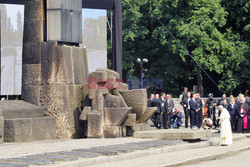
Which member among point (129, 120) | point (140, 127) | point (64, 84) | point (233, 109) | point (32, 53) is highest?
point (32, 53)

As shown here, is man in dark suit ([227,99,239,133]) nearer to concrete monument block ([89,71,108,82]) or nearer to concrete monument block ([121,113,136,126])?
concrete monument block ([121,113,136,126])

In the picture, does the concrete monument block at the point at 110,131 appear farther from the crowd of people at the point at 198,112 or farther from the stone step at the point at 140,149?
the crowd of people at the point at 198,112

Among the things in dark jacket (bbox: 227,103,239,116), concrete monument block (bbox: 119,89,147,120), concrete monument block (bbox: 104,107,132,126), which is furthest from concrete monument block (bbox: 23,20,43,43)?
dark jacket (bbox: 227,103,239,116)

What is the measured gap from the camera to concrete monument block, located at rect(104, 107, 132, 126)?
16.8 metres

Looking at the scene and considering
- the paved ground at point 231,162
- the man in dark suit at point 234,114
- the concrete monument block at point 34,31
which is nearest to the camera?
the paved ground at point 231,162

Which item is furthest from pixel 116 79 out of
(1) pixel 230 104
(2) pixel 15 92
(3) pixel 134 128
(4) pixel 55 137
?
(2) pixel 15 92

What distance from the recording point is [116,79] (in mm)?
18328

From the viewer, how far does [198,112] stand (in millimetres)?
24734

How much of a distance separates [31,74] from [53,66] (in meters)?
0.78

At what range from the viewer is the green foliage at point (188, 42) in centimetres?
3891

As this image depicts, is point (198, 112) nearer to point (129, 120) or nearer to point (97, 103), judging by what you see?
point (129, 120)

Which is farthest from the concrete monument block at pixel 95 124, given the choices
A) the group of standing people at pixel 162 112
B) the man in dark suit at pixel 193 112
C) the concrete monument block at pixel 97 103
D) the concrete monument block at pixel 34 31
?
the man in dark suit at pixel 193 112

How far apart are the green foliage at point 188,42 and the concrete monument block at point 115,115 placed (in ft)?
73.6

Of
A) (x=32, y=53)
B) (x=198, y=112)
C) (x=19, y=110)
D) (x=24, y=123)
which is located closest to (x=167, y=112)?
(x=198, y=112)
